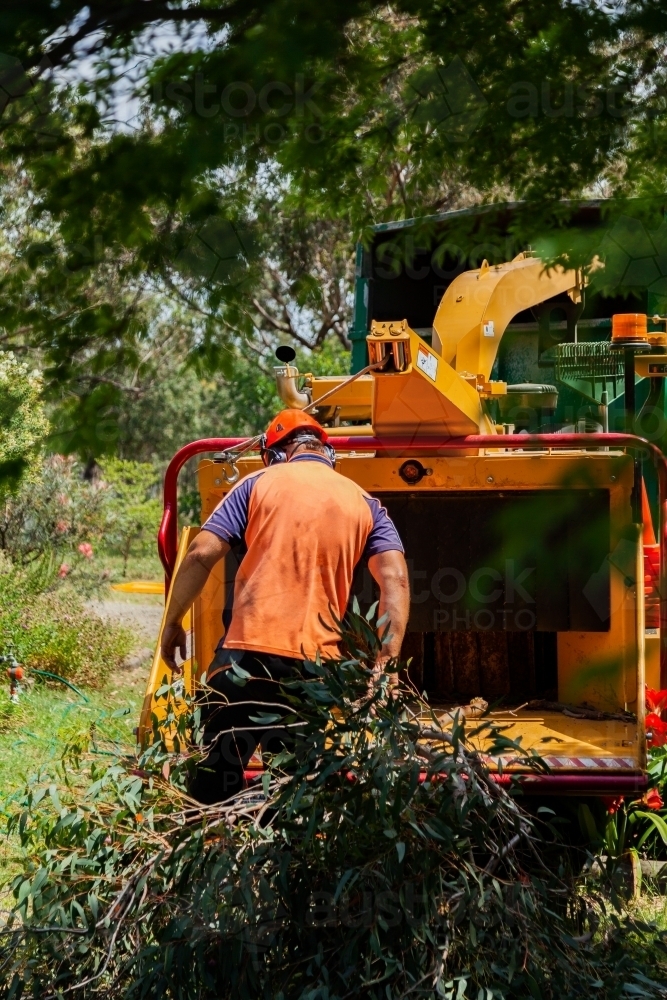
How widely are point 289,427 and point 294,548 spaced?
60 centimetres

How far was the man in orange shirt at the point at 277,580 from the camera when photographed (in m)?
4.18

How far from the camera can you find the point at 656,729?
534 cm

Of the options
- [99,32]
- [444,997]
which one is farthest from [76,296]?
[444,997]

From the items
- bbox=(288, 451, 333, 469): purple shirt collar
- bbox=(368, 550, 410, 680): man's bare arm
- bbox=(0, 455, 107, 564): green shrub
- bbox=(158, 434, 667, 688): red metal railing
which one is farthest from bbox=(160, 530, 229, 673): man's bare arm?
bbox=(0, 455, 107, 564): green shrub

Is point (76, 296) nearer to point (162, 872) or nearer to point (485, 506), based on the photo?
point (162, 872)

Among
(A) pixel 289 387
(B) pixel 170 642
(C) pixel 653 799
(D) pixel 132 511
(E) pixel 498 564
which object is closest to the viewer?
(B) pixel 170 642

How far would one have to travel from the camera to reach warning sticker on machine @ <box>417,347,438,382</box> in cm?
510

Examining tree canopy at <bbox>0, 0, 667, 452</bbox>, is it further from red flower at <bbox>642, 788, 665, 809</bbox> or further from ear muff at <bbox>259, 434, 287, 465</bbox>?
red flower at <bbox>642, 788, 665, 809</bbox>

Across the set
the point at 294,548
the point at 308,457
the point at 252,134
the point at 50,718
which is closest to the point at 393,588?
the point at 294,548

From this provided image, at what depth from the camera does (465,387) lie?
5.51 meters

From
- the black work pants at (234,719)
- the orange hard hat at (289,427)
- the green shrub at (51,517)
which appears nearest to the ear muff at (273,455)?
the orange hard hat at (289,427)

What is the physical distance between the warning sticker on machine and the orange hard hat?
1.89 feet

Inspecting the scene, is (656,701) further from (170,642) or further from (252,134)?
(252,134)

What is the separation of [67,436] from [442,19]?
4.27ft
